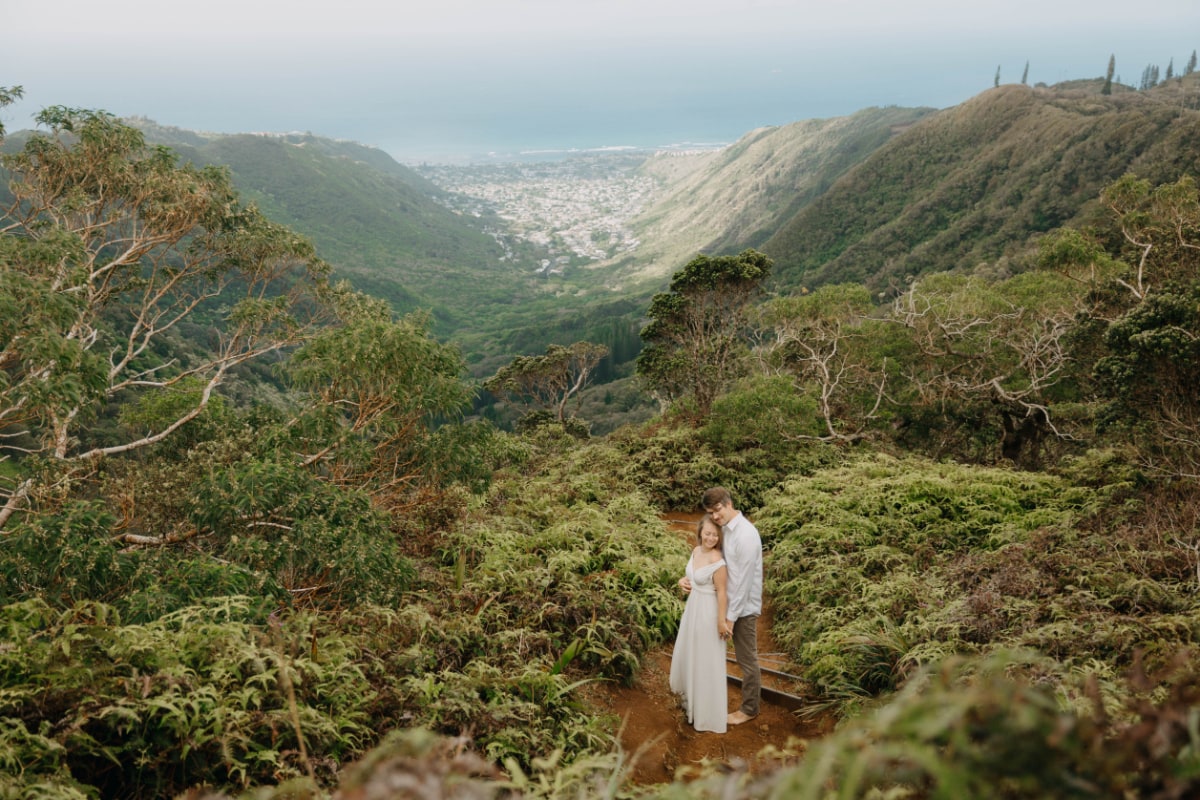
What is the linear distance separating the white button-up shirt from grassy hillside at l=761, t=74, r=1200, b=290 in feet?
196

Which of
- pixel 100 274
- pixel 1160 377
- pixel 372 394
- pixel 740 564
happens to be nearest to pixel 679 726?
pixel 740 564

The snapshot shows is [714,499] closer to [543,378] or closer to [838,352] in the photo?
[838,352]

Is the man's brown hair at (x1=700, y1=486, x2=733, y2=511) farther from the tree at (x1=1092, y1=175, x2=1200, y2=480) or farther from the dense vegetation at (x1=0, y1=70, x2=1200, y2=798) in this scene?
the tree at (x1=1092, y1=175, x2=1200, y2=480)

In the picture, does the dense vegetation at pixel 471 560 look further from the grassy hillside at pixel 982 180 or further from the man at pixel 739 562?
the grassy hillside at pixel 982 180

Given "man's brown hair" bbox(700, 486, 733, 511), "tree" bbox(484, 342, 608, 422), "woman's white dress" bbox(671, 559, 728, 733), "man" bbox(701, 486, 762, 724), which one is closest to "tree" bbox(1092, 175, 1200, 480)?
"man" bbox(701, 486, 762, 724)

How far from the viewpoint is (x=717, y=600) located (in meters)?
5.45

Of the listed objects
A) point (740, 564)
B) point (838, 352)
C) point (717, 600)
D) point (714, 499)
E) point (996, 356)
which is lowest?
point (717, 600)

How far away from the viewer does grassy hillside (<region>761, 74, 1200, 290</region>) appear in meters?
74.9

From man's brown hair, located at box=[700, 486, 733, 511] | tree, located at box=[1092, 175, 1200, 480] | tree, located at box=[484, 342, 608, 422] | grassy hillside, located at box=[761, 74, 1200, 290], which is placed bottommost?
tree, located at box=[484, 342, 608, 422]

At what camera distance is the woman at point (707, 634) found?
213 inches

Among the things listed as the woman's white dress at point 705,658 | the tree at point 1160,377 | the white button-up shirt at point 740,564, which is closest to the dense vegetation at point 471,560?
the tree at point 1160,377

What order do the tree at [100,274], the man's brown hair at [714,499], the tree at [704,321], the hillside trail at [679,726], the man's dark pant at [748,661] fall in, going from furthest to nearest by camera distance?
the tree at [704,321]
the tree at [100,274]
the man's dark pant at [748,661]
the man's brown hair at [714,499]
the hillside trail at [679,726]

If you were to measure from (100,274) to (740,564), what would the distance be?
10.2m

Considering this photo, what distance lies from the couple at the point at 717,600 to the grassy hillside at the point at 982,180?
59716mm
